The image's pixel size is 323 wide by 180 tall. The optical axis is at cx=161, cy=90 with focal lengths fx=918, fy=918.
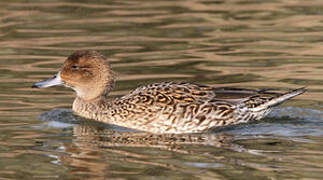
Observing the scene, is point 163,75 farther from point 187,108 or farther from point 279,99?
point 279,99

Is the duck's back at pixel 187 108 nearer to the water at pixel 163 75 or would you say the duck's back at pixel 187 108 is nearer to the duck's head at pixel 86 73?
the water at pixel 163 75

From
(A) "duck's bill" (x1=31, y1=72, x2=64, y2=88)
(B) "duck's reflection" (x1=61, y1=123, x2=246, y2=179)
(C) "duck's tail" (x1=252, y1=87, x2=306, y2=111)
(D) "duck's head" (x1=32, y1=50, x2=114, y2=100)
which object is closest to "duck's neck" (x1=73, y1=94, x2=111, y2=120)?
(D) "duck's head" (x1=32, y1=50, x2=114, y2=100)

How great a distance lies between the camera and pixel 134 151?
9.02m

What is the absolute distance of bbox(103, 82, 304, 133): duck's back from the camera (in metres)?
10.2

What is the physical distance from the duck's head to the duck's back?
0.63 m

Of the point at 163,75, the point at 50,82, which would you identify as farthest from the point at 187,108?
the point at 163,75

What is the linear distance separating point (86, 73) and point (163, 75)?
2318 millimetres

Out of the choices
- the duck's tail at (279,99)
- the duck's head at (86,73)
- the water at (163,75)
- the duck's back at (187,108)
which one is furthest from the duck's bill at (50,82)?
the duck's tail at (279,99)

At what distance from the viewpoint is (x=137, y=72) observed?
524 inches

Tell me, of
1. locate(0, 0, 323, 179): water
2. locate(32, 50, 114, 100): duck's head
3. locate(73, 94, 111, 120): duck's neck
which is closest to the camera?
locate(0, 0, 323, 179): water

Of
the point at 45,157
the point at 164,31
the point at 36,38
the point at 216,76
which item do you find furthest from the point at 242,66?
the point at 45,157

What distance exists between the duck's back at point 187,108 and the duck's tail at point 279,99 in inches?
0.8

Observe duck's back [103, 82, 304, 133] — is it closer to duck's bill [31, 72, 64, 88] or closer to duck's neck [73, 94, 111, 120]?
duck's neck [73, 94, 111, 120]

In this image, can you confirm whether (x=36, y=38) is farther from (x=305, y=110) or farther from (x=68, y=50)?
(x=305, y=110)
